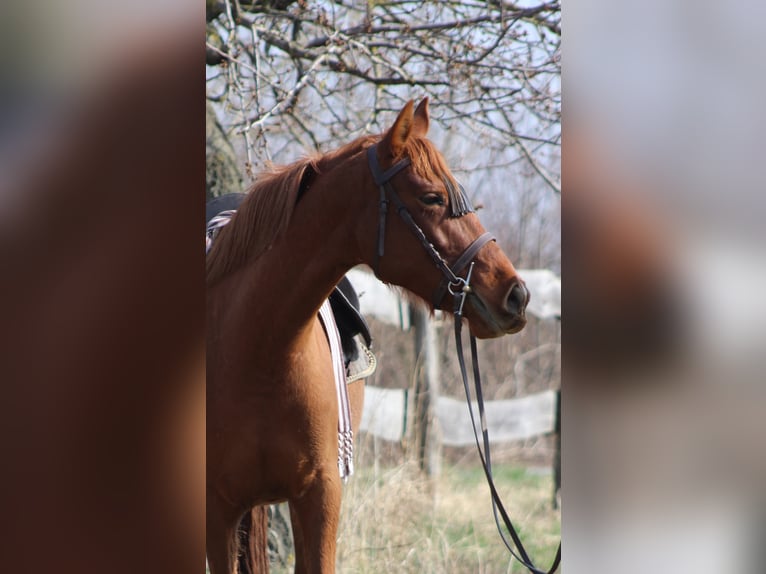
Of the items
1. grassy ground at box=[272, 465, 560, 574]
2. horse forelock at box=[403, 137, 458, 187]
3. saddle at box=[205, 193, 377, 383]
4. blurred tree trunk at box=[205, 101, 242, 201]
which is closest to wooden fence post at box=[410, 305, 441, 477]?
grassy ground at box=[272, 465, 560, 574]

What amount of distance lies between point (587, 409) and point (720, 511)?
0.12 m

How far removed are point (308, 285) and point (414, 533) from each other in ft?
7.01

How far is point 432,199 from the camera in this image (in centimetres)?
226

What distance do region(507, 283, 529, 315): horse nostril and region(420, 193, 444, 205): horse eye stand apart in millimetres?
304

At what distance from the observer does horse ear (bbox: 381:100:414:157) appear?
2.25 meters

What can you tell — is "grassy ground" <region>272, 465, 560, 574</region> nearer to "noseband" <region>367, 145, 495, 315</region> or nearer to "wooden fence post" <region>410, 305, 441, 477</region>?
"wooden fence post" <region>410, 305, 441, 477</region>

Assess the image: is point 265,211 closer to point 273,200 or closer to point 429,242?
point 273,200

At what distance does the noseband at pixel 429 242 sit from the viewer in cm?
219

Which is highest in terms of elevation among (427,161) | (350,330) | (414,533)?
(427,161)

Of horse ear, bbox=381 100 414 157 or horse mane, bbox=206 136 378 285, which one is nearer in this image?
horse ear, bbox=381 100 414 157

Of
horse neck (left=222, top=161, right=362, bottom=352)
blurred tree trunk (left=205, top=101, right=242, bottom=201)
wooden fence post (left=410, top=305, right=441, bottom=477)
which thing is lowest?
wooden fence post (left=410, top=305, right=441, bottom=477)

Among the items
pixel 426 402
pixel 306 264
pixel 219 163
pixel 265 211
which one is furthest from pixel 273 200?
pixel 426 402

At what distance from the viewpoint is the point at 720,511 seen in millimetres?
656

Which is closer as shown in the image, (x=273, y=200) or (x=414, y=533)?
(x=273, y=200)
